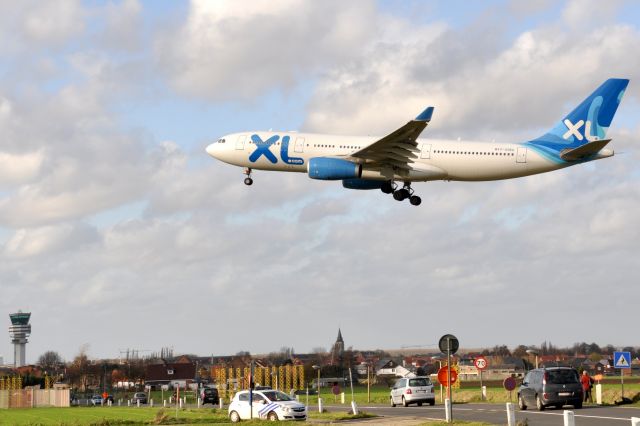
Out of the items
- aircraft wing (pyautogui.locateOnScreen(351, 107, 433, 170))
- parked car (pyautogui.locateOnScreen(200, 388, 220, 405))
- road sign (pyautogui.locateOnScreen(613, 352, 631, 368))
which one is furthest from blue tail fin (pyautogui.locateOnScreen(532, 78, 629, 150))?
parked car (pyautogui.locateOnScreen(200, 388, 220, 405))

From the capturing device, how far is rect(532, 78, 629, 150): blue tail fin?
61.8m

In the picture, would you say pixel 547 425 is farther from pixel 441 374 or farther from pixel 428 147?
pixel 428 147

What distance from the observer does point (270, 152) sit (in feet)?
191

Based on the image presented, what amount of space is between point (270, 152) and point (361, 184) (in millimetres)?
6178

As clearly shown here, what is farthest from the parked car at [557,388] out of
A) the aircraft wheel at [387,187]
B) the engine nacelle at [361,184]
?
the engine nacelle at [361,184]

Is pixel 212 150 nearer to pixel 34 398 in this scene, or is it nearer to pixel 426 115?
pixel 426 115

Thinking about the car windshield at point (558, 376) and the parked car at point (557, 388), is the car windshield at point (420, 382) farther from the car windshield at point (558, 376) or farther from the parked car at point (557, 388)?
the car windshield at point (558, 376)

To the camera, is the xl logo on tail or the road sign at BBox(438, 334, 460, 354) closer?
the road sign at BBox(438, 334, 460, 354)

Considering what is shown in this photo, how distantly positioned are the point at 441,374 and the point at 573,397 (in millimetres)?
9462

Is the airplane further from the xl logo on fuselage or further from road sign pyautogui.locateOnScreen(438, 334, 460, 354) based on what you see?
road sign pyautogui.locateOnScreen(438, 334, 460, 354)

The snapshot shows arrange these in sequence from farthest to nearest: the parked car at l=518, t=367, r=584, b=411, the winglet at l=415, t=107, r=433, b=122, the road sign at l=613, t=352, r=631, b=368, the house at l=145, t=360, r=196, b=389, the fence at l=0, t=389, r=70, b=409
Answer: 1. the house at l=145, t=360, r=196, b=389
2. the fence at l=0, t=389, r=70, b=409
3. the winglet at l=415, t=107, r=433, b=122
4. the road sign at l=613, t=352, r=631, b=368
5. the parked car at l=518, t=367, r=584, b=411

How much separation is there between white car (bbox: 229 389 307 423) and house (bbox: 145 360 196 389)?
124129 mm

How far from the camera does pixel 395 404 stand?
55.0m

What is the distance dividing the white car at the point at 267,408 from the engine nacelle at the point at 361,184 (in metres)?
19.4
